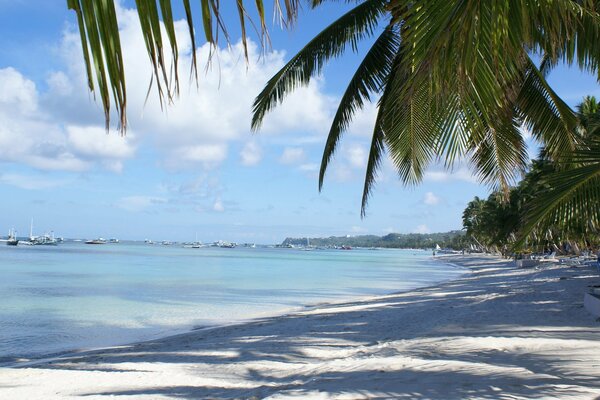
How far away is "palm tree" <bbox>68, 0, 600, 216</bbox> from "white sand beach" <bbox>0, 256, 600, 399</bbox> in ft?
6.88

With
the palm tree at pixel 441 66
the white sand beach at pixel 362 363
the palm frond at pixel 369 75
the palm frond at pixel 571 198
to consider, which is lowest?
the white sand beach at pixel 362 363

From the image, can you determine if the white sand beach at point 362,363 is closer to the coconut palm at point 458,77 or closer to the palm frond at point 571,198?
the palm frond at point 571,198

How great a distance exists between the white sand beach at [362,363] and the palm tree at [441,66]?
2097 mm

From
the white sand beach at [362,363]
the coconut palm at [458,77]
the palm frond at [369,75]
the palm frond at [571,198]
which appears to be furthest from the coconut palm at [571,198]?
the palm frond at [369,75]

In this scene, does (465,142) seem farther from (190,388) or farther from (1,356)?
(1,356)

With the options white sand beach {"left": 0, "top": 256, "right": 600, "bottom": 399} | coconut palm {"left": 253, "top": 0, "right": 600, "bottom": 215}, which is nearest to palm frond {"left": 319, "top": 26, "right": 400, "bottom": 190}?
coconut palm {"left": 253, "top": 0, "right": 600, "bottom": 215}

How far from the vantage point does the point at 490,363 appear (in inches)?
221

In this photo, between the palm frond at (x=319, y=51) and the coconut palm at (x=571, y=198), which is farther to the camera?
the palm frond at (x=319, y=51)

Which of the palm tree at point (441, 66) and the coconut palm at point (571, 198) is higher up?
the palm tree at point (441, 66)

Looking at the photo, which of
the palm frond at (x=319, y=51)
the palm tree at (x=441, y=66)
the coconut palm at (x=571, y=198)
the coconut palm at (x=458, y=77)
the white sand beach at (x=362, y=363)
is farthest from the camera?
the palm frond at (x=319, y=51)

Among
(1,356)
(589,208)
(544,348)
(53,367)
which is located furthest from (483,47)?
(1,356)

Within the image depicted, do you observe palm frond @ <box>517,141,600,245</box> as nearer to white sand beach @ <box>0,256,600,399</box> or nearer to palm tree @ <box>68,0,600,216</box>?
palm tree @ <box>68,0,600,216</box>

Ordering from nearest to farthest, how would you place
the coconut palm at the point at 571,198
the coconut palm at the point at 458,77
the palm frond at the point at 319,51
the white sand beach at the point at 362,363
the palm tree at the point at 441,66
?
the palm tree at the point at 441,66 → the coconut palm at the point at 458,77 → the coconut palm at the point at 571,198 → the white sand beach at the point at 362,363 → the palm frond at the point at 319,51

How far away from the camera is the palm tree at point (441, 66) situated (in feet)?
2.71
